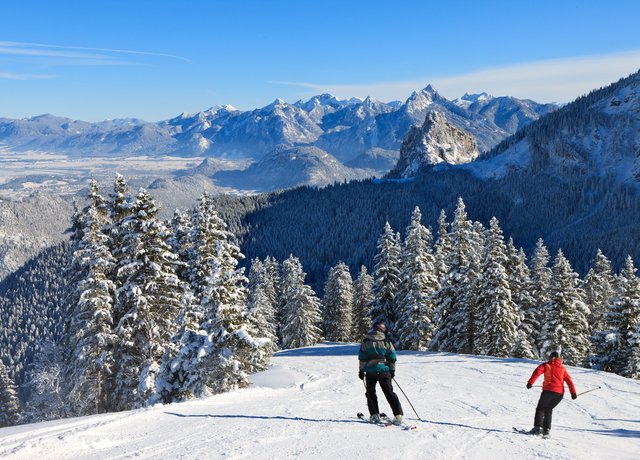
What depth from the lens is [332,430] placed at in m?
11.3

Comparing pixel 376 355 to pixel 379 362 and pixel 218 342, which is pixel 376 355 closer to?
pixel 379 362

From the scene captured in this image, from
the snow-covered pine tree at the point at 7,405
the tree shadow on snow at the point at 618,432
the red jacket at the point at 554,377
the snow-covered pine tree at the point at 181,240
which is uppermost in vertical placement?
the snow-covered pine tree at the point at 181,240

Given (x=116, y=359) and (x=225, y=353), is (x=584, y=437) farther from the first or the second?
(x=116, y=359)

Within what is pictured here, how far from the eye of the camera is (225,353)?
20.5 metres

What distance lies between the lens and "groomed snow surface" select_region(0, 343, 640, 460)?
9.92 meters

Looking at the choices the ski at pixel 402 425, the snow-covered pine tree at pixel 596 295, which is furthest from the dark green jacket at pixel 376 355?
the snow-covered pine tree at pixel 596 295

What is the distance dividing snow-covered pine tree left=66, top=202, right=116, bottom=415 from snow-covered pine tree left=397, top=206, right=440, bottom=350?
23.8 meters

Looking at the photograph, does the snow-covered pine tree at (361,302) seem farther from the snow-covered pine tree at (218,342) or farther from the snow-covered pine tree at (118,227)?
the snow-covered pine tree at (118,227)

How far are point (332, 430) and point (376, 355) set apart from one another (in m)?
2.02

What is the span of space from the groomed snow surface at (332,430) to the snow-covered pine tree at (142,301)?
9.04 m

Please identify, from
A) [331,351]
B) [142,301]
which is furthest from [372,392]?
[331,351]

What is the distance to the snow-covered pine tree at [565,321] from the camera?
35.9m

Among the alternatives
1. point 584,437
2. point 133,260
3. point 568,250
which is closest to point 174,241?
point 133,260

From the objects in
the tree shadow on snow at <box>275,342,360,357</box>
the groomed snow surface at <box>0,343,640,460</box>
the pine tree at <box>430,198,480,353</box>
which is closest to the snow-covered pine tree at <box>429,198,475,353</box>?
the pine tree at <box>430,198,480,353</box>
